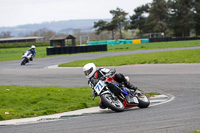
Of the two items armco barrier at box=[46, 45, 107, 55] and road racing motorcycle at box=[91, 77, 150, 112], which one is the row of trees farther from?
Answer: road racing motorcycle at box=[91, 77, 150, 112]

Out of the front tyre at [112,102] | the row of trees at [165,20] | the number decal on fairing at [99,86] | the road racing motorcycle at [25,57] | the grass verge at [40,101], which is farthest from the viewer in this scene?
the row of trees at [165,20]

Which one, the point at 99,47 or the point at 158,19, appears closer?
the point at 99,47

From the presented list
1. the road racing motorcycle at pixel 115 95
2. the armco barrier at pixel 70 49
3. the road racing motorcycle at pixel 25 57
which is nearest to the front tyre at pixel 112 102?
the road racing motorcycle at pixel 115 95

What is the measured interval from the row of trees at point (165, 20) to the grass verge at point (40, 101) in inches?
2959

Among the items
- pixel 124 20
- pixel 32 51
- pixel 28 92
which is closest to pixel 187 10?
pixel 124 20

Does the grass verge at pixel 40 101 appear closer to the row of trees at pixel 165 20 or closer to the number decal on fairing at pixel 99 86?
the number decal on fairing at pixel 99 86

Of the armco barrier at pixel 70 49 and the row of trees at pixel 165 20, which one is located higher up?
the row of trees at pixel 165 20

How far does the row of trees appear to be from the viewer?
8688 cm

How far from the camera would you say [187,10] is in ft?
288

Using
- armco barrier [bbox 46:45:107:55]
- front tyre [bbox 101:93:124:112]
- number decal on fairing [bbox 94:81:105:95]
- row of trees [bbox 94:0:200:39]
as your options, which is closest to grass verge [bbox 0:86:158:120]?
number decal on fairing [bbox 94:81:105:95]

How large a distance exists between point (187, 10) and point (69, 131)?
8474 cm

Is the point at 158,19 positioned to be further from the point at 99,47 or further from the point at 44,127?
the point at 44,127

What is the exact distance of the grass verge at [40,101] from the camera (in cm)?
1036

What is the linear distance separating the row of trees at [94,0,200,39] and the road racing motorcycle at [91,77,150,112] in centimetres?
7777
